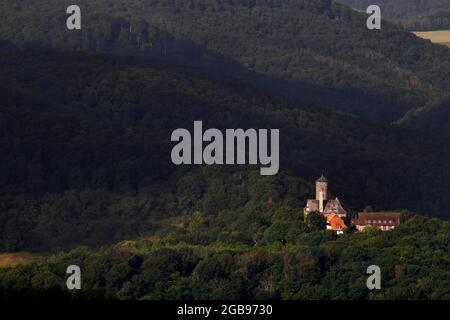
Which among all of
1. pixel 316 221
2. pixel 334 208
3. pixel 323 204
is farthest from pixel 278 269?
pixel 323 204

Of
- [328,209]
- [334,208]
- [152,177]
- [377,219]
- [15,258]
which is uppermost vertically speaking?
[334,208]

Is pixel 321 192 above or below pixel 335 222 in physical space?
above
